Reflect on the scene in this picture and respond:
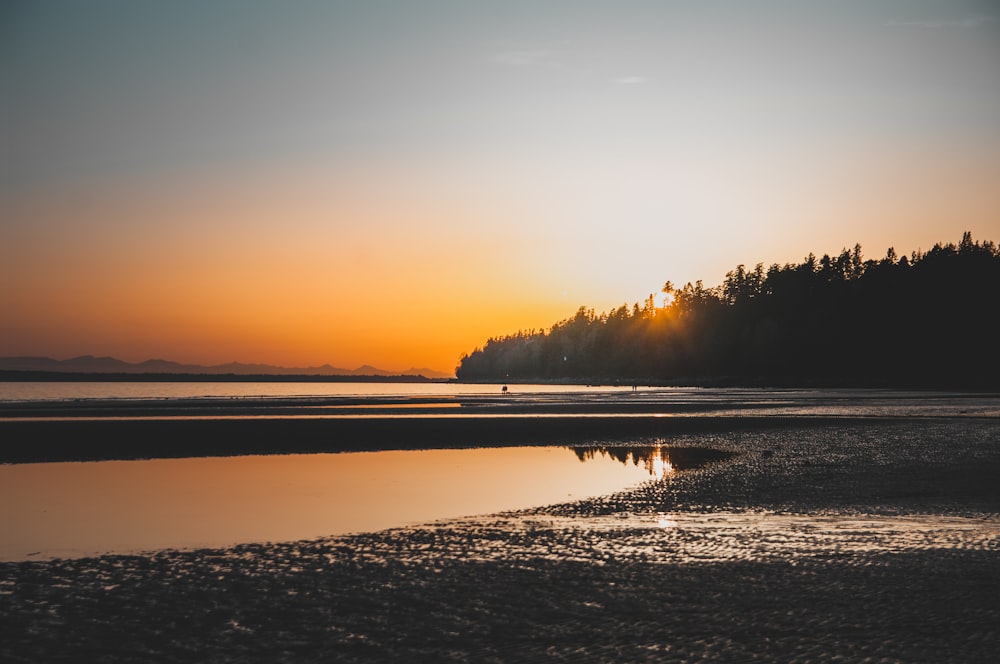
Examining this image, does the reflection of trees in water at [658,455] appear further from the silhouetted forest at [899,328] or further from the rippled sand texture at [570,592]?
the silhouetted forest at [899,328]

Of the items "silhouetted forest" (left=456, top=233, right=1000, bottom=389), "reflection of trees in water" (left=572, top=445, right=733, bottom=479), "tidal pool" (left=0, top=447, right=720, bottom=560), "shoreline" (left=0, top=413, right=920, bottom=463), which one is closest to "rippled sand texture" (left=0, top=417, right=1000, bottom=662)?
"tidal pool" (left=0, top=447, right=720, bottom=560)

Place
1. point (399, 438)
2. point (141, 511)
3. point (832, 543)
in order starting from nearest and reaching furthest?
point (832, 543) < point (141, 511) < point (399, 438)

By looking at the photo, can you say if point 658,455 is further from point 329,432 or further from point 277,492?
point 329,432

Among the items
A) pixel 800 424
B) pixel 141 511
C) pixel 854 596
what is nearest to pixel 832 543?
pixel 854 596

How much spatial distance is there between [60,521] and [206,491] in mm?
5637

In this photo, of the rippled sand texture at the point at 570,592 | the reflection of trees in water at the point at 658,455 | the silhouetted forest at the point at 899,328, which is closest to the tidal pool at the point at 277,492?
the reflection of trees in water at the point at 658,455

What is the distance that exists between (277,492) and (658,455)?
636 inches

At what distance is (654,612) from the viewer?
11.0 metres

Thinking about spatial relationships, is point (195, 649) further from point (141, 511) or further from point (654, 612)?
point (141, 511)

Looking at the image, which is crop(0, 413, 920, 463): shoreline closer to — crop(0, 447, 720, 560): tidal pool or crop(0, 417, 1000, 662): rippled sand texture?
crop(0, 447, 720, 560): tidal pool

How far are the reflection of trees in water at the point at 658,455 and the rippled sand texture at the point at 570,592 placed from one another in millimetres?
8969

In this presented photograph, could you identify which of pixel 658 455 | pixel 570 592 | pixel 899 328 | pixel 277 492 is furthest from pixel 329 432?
pixel 899 328

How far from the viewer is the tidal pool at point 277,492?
58.1 ft

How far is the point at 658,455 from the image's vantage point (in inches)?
1325
